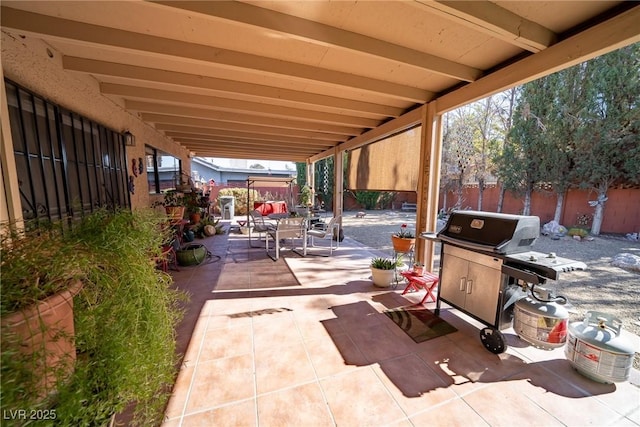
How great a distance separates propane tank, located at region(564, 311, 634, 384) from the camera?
62.7 inches

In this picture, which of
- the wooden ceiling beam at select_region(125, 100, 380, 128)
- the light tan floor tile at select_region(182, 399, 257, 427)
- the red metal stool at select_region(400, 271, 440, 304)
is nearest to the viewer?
the light tan floor tile at select_region(182, 399, 257, 427)

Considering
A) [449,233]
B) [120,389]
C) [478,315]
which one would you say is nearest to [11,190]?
[120,389]

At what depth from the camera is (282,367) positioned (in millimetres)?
1861

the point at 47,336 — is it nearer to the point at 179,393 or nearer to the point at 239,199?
the point at 179,393

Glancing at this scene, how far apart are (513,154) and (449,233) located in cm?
997

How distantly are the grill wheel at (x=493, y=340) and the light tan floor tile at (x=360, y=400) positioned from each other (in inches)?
41.9

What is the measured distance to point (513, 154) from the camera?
9.65 metres

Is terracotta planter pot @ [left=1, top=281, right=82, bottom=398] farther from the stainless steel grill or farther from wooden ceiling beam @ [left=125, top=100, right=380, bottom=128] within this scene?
wooden ceiling beam @ [left=125, top=100, right=380, bottom=128]

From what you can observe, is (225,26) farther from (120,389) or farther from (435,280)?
(435,280)

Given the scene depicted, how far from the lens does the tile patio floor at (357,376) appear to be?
4.85ft

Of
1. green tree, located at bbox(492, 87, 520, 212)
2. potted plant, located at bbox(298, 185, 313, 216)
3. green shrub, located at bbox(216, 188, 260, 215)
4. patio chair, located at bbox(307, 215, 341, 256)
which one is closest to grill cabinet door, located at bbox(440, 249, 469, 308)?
patio chair, located at bbox(307, 215, 341, 256)

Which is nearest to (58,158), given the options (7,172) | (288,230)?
(7,172)

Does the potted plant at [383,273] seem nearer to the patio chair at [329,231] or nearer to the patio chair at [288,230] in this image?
the patio chair at [329,231]

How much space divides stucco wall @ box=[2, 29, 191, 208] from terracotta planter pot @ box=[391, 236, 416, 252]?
3887 mm
